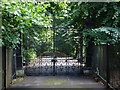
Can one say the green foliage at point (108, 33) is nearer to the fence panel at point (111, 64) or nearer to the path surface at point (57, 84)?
the fence panel at point (111, 64)

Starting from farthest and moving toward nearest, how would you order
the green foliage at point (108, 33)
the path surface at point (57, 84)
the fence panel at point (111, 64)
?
the path surface at point (57, 84) < the green foliage at point (108, 33) < the fence panel at point (111, 64)

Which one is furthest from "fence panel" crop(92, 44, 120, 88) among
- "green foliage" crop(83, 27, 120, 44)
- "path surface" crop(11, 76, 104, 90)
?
"path surface" crop(11, 76, 104, 90)

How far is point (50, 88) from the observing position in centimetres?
571

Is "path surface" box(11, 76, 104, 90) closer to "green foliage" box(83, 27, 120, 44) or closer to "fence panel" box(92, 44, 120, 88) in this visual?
"fence panel" box(92, 44, 120, 88)

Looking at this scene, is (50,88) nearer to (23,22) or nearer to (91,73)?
(23,22)

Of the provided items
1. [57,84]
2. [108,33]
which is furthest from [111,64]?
[57,84]

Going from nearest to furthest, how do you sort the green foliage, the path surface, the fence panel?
1. the fence panel
2. the green foliage
3. the path surface

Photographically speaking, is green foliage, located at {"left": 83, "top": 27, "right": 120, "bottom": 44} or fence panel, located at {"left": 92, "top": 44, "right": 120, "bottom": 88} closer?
fence panel, located at {"left": 92, "top": 44, "right": 120, "bottom": 88}

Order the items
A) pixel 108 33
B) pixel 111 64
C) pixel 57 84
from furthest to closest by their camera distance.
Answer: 1. pixel 57 84
2. pixel 108 33
3. pixel 111 64

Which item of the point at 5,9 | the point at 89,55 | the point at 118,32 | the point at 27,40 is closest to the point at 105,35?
the point at 118,32

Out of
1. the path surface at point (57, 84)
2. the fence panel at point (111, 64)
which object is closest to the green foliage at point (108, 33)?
the fence panel at point (111, 64)

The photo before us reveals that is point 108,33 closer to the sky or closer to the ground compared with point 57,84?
closer to the sky

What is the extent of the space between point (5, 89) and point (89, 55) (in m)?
4.71

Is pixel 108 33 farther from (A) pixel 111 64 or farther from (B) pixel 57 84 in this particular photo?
(B) pixel 57 84
